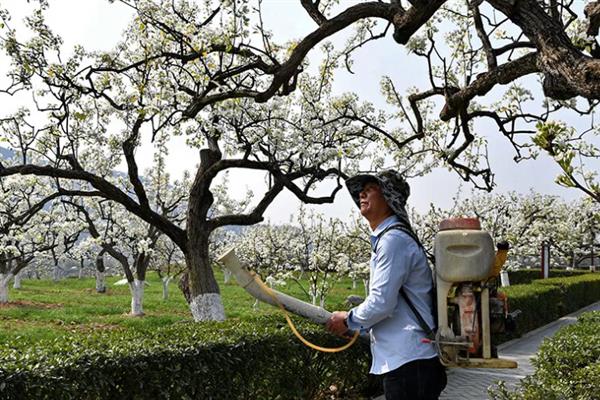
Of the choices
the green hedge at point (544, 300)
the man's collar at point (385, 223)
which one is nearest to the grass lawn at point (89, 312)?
the green hedge at point (544, 300)

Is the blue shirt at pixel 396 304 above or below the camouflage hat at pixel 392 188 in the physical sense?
below

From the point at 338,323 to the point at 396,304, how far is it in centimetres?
35

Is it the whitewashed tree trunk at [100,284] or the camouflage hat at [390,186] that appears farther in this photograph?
the whitewashed tree trunk at [100,284]

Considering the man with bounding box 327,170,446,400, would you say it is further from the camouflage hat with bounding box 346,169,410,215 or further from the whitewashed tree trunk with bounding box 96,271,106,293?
the whitewashed tree trunk with bounding box 96,271,106,293

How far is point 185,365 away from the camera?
4984mm

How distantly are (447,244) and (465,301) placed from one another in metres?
0.30

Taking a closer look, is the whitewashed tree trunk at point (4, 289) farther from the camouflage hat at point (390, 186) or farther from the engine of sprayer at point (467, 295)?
the engine of sprayer at point (467, 295)

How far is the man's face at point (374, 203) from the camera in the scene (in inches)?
134

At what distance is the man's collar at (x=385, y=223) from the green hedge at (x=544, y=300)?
10235 millimetres

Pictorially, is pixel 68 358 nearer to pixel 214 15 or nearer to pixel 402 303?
pixel 402 303

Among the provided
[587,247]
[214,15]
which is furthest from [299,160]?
[587,247]

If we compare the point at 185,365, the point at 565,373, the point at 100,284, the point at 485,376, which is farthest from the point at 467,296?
the point at 100,284

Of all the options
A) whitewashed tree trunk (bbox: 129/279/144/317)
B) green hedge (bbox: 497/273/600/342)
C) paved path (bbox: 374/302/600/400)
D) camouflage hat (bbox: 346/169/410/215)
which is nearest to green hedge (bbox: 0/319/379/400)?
paved path (bbox: 374/302/600/400)

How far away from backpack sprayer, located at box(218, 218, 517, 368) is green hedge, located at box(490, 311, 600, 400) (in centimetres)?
228
